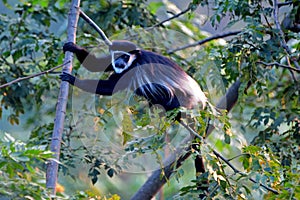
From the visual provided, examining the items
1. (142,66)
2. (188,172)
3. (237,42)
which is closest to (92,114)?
(142,66)

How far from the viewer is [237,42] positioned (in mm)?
3141

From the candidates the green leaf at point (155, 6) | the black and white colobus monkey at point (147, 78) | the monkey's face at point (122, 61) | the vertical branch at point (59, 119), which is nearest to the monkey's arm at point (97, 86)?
the black and white colobus monkey at point (147, 78)

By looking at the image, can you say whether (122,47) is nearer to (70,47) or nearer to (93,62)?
(93,62)

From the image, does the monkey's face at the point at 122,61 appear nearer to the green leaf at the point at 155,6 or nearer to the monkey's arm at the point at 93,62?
the monkey's arm at the point at 93,62

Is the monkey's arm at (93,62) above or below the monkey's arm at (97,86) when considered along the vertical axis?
above

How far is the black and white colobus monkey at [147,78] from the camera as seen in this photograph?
3475 millimetres

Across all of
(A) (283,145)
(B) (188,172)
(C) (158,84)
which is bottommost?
(B) (188,172)

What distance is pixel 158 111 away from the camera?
2518 mm

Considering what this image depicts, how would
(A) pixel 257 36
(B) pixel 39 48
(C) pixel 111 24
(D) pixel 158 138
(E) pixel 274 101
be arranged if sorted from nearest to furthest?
(D) pixel 158 138 < (A) pixel 257 36 < (B) pixel 39 48 < (C) pixel 111 24 < (E) pixel 274 101

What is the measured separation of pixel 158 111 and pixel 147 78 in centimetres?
112

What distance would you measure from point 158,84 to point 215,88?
0.48 m

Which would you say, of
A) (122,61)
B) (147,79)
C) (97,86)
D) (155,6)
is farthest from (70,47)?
(155,6)

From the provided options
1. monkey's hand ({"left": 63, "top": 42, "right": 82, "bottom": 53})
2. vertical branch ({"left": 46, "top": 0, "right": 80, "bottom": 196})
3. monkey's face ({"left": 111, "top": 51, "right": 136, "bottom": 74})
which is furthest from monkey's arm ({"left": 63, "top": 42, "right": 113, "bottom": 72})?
vertical branch ({"left": 46, "top": 0, "right": 80, "bottom": 196})

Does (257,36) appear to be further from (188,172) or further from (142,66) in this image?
(188,172)
